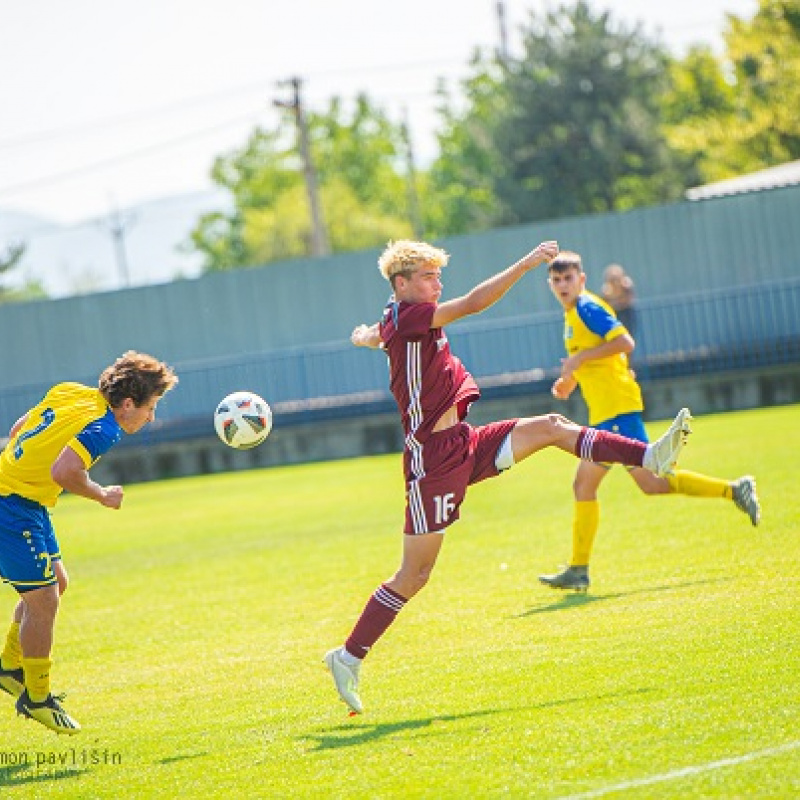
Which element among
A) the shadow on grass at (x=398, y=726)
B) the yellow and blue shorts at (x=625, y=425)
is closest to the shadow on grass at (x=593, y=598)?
the yellow and blue shorts at (x=625, y=425)

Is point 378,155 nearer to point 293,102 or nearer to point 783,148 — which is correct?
point 293,102

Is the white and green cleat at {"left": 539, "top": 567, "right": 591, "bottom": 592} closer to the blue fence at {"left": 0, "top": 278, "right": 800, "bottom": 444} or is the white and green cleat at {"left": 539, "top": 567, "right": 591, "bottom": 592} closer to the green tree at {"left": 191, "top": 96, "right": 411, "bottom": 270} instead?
the blue fence at {"left": 0, "top": 278, "right": 800, "bottom": 444}

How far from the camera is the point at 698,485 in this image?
11.1 m

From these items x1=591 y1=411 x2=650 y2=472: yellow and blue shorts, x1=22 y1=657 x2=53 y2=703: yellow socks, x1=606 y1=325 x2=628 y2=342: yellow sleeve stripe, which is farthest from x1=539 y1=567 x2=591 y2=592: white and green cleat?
x1=22 y1=657 x2=53 y2=703: yellow socks

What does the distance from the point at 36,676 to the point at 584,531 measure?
4.44 meters

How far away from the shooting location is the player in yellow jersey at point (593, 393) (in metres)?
11.0

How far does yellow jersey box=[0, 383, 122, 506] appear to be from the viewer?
26.3 feet

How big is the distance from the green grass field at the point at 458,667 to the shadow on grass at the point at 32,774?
0.02 metres

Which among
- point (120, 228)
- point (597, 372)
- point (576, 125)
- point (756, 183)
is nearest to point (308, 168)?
point (576, 125)

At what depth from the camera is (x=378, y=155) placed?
298 ft

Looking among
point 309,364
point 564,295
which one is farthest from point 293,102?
point 564,295

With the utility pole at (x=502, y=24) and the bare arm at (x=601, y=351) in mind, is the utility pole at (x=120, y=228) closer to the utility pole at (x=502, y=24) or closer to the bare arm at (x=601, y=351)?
the utility pole at (x=502, y=24)

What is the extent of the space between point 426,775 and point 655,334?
2369 cm

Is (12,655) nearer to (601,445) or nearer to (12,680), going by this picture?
(12,680)
